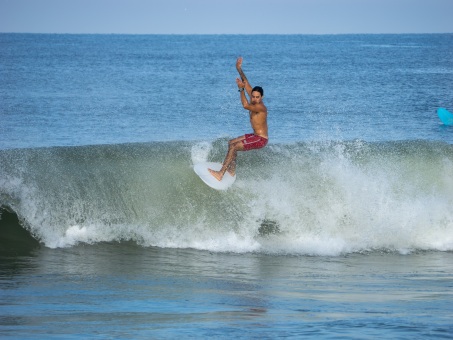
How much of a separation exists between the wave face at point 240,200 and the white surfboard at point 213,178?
0.34 m

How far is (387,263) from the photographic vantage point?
35.7 ft

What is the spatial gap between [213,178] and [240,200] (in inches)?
24.7

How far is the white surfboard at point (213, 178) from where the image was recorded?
1238 cm

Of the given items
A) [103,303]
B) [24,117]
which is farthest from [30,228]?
[24,117]

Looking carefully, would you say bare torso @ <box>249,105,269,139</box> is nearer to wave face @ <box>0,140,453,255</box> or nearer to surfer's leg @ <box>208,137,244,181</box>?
surfer's leg @ <box>208,137,244,181</box>

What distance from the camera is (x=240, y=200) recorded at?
1273cm

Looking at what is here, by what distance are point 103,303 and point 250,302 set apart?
1.45 meters

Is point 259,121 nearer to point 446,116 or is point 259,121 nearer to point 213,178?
point 213,178

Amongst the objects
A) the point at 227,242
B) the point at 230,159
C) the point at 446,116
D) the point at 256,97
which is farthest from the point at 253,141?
the point at 446,116

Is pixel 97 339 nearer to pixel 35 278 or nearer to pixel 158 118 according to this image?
pixel 35 278

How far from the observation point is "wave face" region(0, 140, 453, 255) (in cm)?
1210

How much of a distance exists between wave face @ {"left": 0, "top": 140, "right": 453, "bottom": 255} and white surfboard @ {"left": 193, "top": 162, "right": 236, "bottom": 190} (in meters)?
0.34

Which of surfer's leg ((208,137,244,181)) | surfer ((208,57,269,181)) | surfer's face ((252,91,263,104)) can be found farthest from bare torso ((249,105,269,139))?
surfer's leg ((208,137,244,181))

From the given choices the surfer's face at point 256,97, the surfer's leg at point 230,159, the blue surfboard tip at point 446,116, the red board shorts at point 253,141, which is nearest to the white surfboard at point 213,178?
the surfer's leg at point 230,159
